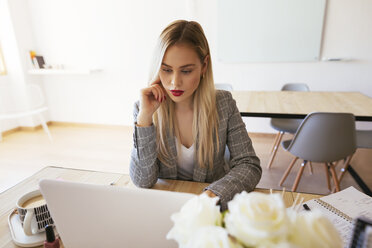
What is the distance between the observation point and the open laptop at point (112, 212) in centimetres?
44

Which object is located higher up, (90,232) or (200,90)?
(200,90)

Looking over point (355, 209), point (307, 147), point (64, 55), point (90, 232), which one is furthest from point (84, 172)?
point (64, 55)

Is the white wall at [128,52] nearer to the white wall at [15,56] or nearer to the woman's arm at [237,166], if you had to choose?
the white wall at [15,56]

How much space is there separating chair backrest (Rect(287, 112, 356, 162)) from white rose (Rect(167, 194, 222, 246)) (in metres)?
1.45

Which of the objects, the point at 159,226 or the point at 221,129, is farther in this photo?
the point at 221,129

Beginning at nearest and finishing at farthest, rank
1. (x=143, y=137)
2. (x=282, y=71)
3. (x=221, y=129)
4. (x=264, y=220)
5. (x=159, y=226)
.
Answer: (x=264, y=220)
(x=159, y=226)
(x=143, y=137)
(x=221, y=129)
(x=282, y=71)

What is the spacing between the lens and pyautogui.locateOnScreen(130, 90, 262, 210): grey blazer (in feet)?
2.59

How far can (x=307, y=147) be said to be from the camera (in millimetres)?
1634

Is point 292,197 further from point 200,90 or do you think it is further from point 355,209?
point 200,90

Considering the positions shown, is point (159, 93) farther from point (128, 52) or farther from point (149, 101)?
point (128, 52)

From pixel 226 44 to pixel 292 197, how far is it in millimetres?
2763

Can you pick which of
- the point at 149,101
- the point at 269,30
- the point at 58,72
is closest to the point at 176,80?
the point at 149,101

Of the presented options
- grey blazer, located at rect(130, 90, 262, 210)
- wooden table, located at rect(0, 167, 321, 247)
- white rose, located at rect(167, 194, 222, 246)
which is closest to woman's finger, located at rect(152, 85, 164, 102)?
grey blazer, located at rect(130, 90, 262, 210)

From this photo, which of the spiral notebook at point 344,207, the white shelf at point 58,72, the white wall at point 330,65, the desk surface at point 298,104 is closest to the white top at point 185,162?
the spiral notebook at point 344,207
